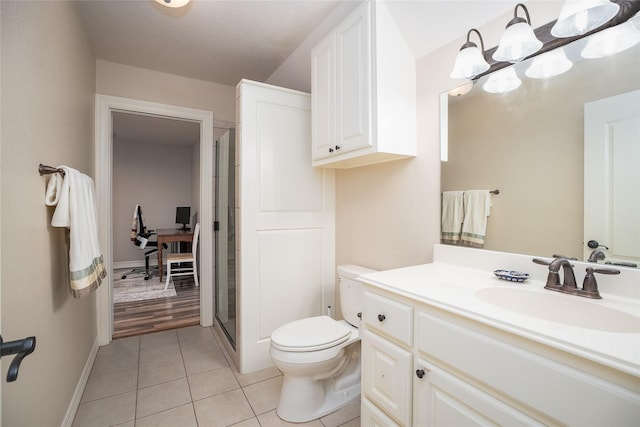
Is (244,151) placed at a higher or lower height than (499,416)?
higher

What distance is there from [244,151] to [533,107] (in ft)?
5.46

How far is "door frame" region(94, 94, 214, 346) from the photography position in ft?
8.19

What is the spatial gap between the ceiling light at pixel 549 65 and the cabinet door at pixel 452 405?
4.03 feet

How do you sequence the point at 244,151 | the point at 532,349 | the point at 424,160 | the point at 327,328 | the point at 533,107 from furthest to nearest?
the point at 244,151
the point at 327,328
the point at 424,160
the point at 533,107
the point at 532,349

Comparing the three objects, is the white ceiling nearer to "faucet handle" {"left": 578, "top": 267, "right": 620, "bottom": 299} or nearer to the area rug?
"faucet handle" {"left": 578, "top": 267, "right": 620, "bottom": 299}

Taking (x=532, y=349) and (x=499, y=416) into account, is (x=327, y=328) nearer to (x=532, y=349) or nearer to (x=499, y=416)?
(x=499, y=416)

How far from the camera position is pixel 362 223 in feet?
6.97

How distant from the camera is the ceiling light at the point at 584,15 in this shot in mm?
966

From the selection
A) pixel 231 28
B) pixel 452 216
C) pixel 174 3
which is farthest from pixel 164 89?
pixel 452 216

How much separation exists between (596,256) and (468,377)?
0.68 metres

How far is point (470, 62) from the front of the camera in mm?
1314

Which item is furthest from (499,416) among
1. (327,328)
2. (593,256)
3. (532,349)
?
(327,328)

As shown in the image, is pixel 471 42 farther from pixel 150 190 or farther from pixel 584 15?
pixel 150 190

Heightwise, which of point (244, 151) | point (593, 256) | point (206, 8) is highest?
point (206, 8)
